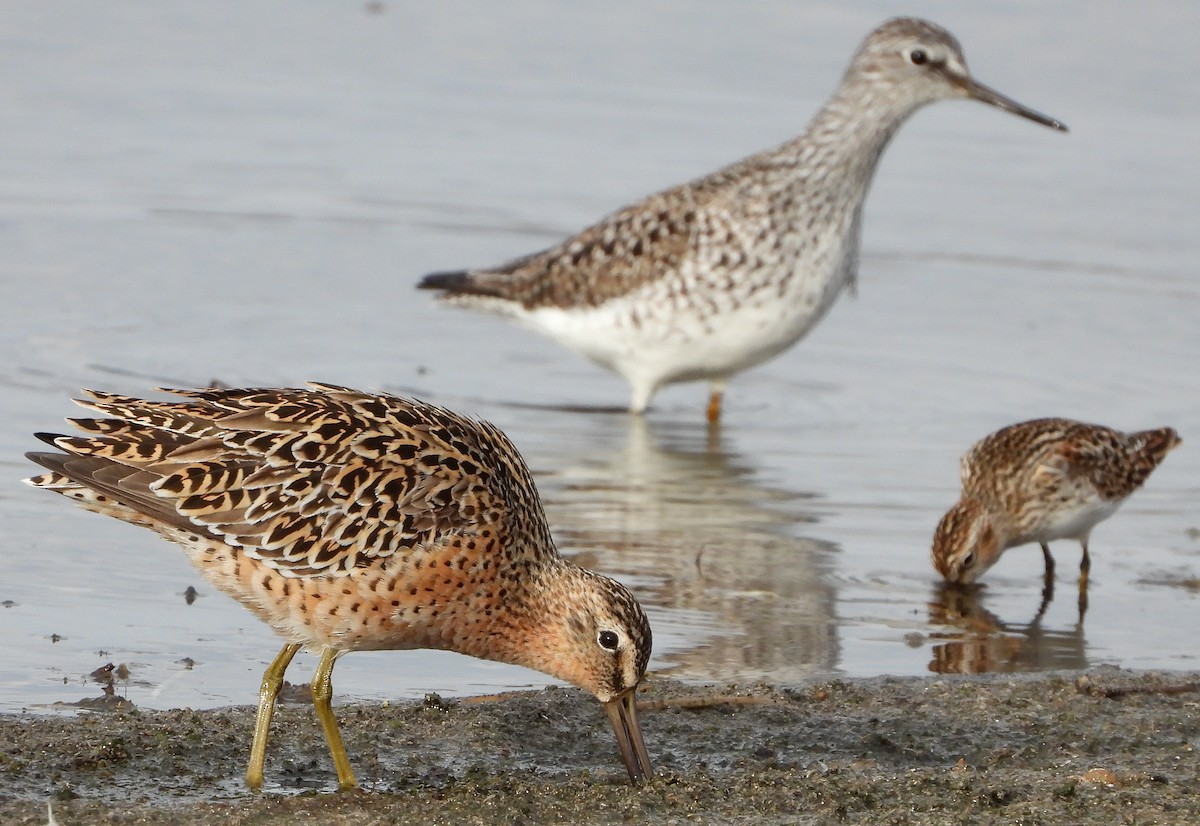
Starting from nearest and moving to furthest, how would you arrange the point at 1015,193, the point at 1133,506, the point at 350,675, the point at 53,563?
the point at 350,675 → the point at 53,563 → the point at 1133,506 → the point at 1015,193

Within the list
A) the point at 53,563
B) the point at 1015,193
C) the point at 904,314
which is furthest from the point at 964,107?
the point at 53,563

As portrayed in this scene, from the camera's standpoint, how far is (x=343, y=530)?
5.21 metres

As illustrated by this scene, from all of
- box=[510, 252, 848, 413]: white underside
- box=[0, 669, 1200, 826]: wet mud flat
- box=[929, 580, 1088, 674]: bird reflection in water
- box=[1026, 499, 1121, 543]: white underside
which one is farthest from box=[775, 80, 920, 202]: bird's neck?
box=[0, 669, 1200, 826]: wet mud flat

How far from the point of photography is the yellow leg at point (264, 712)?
200 inches

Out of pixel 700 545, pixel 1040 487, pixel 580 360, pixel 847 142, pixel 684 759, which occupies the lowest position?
pixel 684 759

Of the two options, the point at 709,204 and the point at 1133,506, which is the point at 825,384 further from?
the point at 1133,506

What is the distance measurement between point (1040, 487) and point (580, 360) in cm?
381

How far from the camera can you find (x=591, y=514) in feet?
26.0

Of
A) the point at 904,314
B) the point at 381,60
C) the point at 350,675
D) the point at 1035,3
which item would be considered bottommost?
the point at 350,675

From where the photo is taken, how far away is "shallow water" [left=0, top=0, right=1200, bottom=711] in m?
6.72

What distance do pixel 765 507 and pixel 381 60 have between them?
24.7ft

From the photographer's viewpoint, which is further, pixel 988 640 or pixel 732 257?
pixel 732 257

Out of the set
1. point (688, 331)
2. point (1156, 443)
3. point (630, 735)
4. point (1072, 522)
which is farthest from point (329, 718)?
point (688, 331)

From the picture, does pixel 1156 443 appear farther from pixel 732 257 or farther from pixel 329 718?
pixel 329 718
